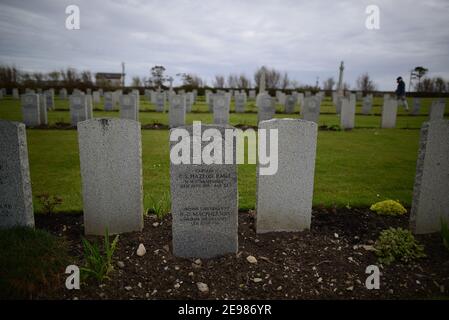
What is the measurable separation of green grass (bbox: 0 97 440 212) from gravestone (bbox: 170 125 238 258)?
1103 millimetres

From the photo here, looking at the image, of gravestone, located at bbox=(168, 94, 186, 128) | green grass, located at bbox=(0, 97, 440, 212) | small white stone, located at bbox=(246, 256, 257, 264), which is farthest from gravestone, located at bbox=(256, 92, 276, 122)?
small white stone, located at bbox=(246, 256, 257, 264)

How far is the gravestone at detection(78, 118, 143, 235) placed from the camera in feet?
13.8

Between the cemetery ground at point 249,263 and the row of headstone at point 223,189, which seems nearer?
the cemetery ground at point 249,263

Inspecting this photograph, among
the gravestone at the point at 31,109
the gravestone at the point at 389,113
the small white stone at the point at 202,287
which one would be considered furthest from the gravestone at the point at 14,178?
the gravestone at the point at 389,113

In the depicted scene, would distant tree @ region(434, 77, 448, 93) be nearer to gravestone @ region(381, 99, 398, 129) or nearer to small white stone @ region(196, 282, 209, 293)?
gravestone @ region(381, 99, 398, 129)

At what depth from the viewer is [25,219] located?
410 centimetres

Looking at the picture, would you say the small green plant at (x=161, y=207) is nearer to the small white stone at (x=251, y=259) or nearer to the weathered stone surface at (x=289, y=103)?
the small white stone at (x=251, y=259)

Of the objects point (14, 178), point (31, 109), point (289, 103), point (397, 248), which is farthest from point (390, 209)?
point (289, 103)

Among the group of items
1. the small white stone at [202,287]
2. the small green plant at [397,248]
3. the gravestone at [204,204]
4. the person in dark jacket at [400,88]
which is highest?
the person in dark jacket at [400,88]

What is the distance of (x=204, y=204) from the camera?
396 centimetres

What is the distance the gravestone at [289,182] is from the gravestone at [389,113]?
1319cm

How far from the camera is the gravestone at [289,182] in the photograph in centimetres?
441

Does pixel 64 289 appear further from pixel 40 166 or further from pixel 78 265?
pixel 40 166

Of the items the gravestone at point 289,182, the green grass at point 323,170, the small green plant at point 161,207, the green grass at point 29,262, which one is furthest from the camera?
the green grass at point 323,170
